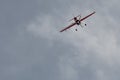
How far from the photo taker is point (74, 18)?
100 meters

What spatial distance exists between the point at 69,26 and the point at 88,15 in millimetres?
12663

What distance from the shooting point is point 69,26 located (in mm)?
103688

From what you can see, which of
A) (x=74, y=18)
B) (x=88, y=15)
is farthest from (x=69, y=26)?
(x=88, y=15)

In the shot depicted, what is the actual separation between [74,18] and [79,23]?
170 inches

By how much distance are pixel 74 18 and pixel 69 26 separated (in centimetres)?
603

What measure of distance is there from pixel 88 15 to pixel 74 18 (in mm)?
8418

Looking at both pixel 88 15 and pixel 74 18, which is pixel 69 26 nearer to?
pixel 74 18

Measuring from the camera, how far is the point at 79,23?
3893 inches

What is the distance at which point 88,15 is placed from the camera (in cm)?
10144

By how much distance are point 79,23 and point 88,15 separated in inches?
305
